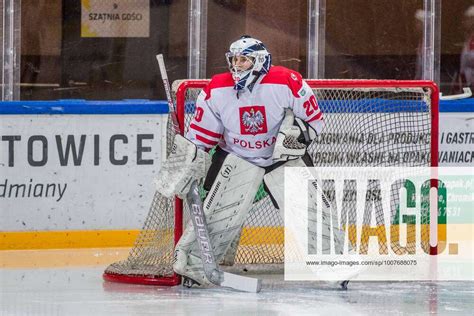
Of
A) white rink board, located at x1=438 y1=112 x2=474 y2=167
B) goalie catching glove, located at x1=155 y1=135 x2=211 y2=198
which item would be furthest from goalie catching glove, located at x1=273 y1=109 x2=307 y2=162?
white rink board, located at x1=438 y1=112 x2=474 y2=167

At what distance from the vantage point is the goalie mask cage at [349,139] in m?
7.30

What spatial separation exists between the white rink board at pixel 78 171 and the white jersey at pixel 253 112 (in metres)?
1.66

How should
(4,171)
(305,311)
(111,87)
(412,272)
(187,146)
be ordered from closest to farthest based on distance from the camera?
(305,311) < (187,146) < (412,272) < (4,171) < (111,87)

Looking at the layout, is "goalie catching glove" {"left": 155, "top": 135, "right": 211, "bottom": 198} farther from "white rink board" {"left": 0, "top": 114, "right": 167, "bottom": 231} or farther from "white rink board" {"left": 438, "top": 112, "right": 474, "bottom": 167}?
"white rink board" {"left": 438, "top": 112, "right": 474, "bottom": 167}

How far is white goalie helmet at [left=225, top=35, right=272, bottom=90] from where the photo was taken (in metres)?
6.63

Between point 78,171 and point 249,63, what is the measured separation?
6.94ft

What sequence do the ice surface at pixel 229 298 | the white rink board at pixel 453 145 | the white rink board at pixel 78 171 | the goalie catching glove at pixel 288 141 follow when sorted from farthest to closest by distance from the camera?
the white rink board at pixel 453 145 → the white rink board at pixel 78 171 → the goalie catching glove at pixel 288 141 → the ice surface at pixel 229 298

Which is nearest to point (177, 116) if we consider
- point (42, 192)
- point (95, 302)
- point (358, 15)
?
point (95, 302)

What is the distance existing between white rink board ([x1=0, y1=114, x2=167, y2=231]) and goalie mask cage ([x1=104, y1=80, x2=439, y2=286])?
2.93ft

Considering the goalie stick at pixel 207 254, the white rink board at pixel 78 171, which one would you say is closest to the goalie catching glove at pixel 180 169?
the goalie stick at pixel 207 254

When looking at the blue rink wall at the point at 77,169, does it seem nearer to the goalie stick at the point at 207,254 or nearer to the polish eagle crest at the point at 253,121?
the goalie stick at the point at 207,254

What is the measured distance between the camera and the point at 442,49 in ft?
30.7

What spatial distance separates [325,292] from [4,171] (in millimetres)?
2489

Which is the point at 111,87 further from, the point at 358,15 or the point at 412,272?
the point at 412,272
